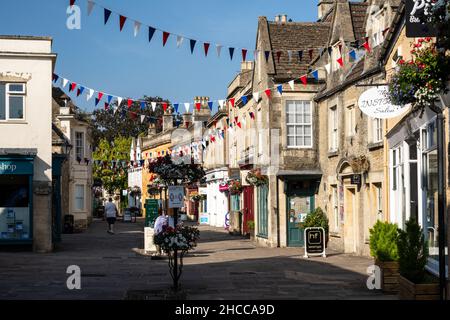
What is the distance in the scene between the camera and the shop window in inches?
1101

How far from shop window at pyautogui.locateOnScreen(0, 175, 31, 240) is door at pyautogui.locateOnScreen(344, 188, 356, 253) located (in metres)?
11.6

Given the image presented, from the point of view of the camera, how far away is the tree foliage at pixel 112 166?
7337 centimetres

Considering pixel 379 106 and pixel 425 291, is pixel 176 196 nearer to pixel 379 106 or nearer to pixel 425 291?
pixel 379 106

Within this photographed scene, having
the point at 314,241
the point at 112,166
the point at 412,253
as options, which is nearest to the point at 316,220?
the point at 314,241

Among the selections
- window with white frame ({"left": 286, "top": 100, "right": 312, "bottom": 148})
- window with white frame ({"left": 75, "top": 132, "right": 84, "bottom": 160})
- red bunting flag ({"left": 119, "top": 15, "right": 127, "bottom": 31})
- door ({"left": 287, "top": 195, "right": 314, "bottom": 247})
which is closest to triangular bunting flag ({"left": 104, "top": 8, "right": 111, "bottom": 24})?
red bunting flag ({"left": 119, "top": 15, "right": 127, "bottom": 31})

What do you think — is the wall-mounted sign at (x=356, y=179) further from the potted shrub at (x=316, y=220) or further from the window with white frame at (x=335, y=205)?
the potted shrub at (x=316, y=220)

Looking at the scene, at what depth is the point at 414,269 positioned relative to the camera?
44.0 feet

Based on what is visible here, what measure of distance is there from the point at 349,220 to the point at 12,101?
1291cm

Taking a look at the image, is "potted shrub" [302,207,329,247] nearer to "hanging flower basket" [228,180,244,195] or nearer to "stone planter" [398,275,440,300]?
"hanging flower basket" [228,180,244,195]

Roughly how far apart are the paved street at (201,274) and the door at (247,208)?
656 centimetres

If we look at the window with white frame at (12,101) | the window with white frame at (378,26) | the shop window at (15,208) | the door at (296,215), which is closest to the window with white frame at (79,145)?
the shop window at (15,208)
